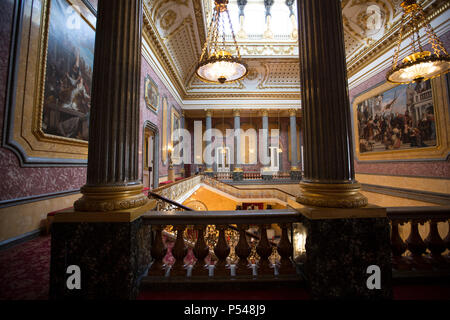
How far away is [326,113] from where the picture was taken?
185 cm

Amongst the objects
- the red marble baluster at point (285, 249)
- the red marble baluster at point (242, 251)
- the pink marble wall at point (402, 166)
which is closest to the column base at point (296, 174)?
the pink marble wall at point (402, 166)

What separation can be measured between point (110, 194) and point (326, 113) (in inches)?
81.3

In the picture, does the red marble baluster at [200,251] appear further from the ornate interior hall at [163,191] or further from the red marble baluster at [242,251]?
the red marble baluster at [242,251]

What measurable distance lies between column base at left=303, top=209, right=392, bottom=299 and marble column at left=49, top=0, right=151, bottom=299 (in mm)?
1502

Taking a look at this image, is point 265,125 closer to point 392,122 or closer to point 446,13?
point 392,122

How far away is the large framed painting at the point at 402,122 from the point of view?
232 inches

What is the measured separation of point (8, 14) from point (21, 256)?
340cm

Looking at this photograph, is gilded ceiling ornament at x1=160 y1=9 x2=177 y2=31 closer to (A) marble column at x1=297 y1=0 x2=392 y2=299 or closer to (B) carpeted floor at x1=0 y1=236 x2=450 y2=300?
(A) marble column at x1=297 y1=0 x2=392 y2=299

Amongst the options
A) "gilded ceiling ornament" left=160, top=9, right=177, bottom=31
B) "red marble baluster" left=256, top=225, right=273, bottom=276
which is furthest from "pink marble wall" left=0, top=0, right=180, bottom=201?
"gilded ceiling ornament" left=160, top=9, right=177, bottom=31

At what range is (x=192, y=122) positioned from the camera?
1602 cm

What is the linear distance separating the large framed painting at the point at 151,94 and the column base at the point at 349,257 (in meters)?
6.93

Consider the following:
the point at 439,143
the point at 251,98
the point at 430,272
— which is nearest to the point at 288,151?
the point at 251,98

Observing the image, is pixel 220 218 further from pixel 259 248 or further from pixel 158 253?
pixel 158 253

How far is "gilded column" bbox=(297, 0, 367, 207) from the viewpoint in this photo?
1.77m
